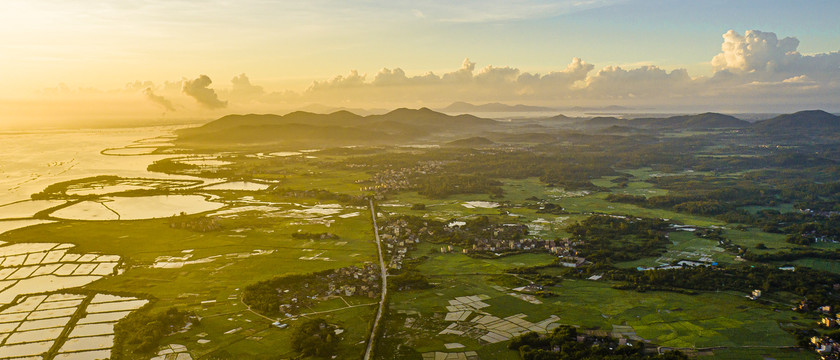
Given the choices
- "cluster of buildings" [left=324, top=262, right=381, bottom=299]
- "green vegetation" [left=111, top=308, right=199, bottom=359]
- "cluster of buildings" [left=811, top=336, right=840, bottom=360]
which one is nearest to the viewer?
"cluster of buildings" [left=811, top=336, right=840, bottom=360]

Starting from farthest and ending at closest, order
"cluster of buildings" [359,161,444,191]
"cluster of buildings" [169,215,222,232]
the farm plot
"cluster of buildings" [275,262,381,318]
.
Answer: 1. "cluster of buildings" [359,161,444,191]
2. "cluster of buildings" [169,215,222,232]
3. "cluster of buildings" [275,262,381,318]
4. the farm plot

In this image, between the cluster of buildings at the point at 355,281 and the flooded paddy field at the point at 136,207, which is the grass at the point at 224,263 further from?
the flooded paddy field at the point at 136,207

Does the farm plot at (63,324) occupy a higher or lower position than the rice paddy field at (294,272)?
lower

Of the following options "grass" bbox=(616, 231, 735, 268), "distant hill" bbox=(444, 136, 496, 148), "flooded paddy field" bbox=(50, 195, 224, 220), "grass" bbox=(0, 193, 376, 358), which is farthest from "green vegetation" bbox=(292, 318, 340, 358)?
"distant hill" bbox=(444, 136, 496, 148)

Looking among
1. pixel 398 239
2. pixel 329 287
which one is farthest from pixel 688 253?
pixel 329 287

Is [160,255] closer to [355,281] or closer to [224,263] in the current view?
[224,263]

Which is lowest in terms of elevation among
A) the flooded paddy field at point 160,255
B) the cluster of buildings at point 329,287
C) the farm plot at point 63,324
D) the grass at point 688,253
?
the farm plot at point 63,324

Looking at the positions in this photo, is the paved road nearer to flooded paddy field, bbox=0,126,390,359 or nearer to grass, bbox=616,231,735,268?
flooded paddy field, bbox=0,126,390,359

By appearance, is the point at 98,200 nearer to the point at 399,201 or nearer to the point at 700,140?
the point at 399,201

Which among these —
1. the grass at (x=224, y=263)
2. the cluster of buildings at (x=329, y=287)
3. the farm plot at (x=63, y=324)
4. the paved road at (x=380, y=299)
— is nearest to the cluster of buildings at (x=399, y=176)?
the grass at (x=224, y=263)

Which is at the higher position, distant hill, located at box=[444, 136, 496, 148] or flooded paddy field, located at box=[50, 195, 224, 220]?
distant hill, located at box=[444, 136, 496, 148]

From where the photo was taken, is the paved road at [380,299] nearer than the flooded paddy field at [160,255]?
Yes
